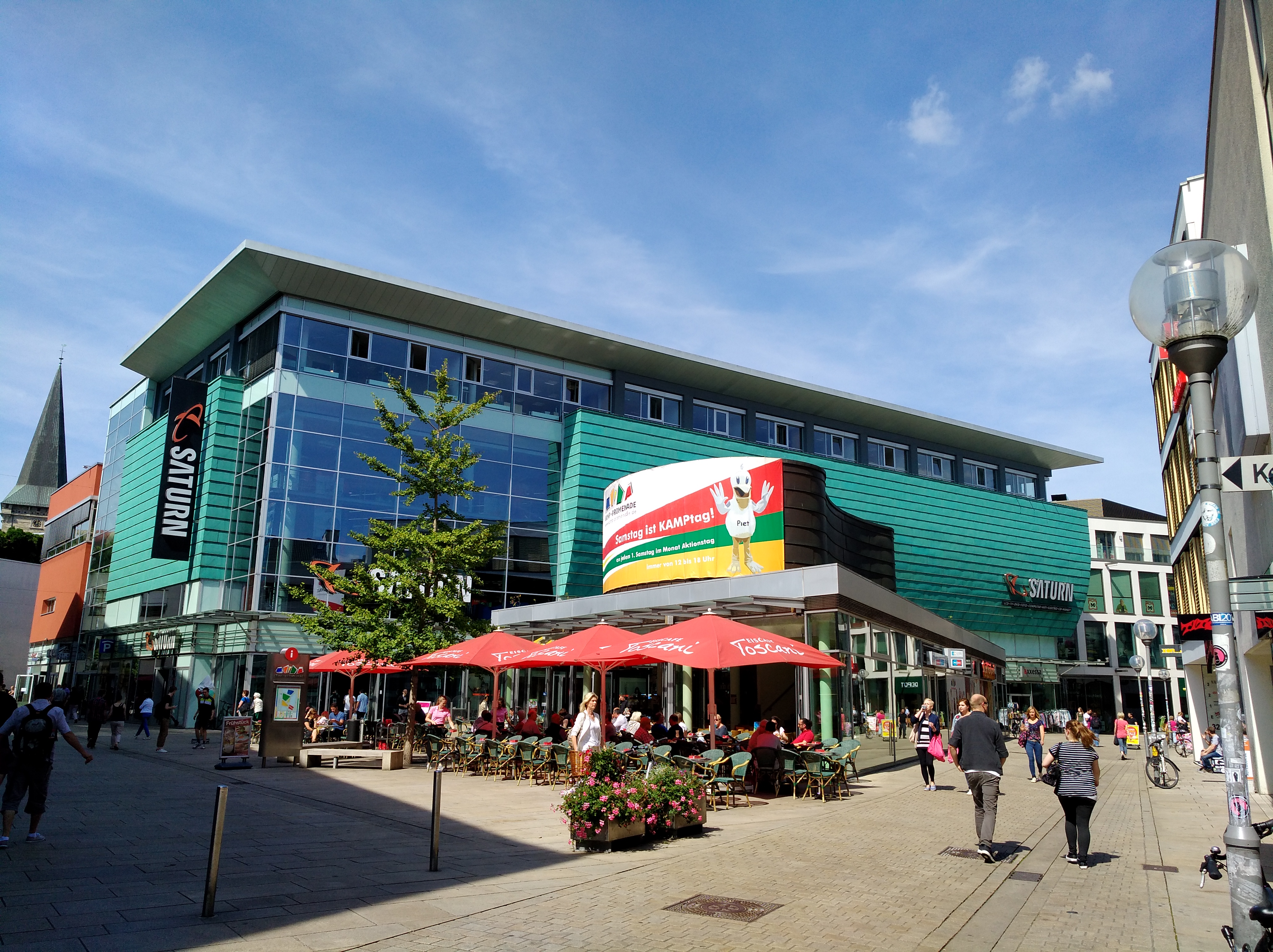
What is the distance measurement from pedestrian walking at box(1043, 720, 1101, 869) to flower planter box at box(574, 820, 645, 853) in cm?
463

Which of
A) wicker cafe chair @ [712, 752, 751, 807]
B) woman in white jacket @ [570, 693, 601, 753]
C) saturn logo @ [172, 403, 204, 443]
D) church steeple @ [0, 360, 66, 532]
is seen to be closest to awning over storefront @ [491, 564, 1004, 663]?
wicker cafe chair @ [712, 752, 751, 807]

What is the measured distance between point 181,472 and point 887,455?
38105 mm

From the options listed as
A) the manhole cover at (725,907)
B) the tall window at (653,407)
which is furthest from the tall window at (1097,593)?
the manhole cover at (725,907)

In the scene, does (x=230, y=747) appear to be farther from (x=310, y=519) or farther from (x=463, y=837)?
(x=310, y=519)

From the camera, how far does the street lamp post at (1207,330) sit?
5.29 meters

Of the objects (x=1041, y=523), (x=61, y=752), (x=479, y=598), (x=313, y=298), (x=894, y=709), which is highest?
(x=313, y=298)

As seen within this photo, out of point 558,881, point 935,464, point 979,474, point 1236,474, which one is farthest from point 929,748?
point 979,474

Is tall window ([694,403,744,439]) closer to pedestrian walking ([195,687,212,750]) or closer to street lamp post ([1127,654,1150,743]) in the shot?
street lamp post ([1127,654,1150,743])

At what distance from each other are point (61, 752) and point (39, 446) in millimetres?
107110

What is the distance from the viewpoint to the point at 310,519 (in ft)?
117

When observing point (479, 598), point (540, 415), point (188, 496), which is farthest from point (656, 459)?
point (188, 496)

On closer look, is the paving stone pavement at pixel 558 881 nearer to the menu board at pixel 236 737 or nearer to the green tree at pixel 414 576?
the menu board at pixel 236 737

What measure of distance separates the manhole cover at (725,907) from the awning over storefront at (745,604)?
37.6 ft

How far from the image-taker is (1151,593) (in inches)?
2741
